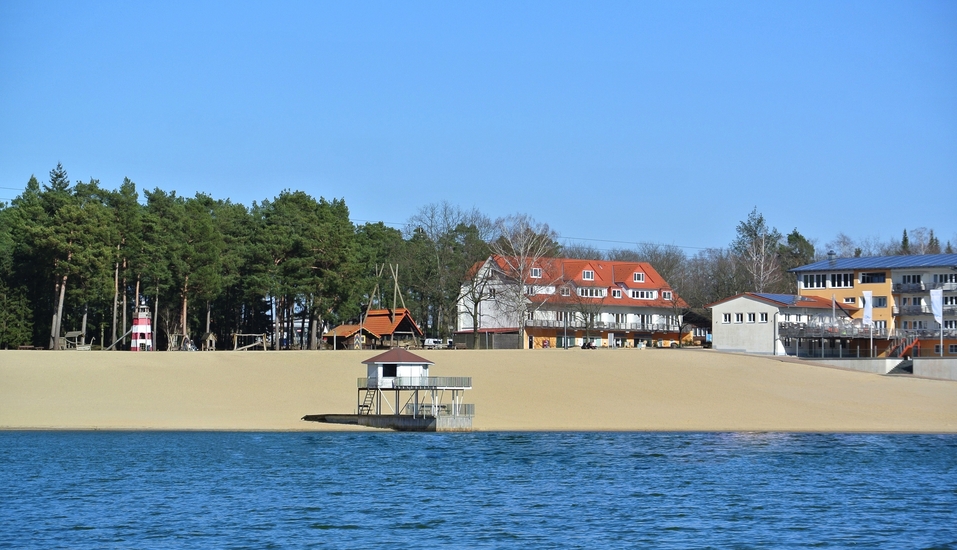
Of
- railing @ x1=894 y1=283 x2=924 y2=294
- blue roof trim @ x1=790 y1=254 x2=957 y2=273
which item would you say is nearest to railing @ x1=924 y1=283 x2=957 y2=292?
railing @ x1=894 y1=283 x2=924 y2=294

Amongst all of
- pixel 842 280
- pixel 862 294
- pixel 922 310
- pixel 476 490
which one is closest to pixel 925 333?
pixel 922 310

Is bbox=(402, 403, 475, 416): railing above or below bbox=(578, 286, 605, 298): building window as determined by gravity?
below

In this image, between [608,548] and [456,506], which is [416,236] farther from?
[608,548]

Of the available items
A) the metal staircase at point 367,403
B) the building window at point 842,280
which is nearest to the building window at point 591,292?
the building window at point 842,280

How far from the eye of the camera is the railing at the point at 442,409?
52.9m

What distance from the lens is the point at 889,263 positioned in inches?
3305

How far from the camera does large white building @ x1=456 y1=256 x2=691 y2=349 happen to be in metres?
91.7

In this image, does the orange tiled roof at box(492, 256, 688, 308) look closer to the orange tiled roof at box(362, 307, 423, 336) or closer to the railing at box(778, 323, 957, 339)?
the orange tiled roof at box(362, 307, 423, 336)

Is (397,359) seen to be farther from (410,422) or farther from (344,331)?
(344,331)

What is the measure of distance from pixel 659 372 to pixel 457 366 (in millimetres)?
11896

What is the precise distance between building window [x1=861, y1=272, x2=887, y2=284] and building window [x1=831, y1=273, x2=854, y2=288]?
100cm

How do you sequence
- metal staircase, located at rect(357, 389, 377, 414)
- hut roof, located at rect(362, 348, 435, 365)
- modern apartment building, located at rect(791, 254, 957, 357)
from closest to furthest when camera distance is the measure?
1. hut roof, located at rect(362, 348, 435, 365)
2. metal staircase, located at rect(357, 389, 377, 414)
3. modern apartment building, located at rect(791, 254, 957, 357)

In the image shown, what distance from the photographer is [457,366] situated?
2623 inches

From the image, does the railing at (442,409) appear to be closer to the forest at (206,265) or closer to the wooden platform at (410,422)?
the wooden platform at (410,422)
